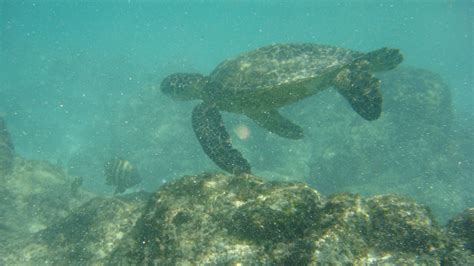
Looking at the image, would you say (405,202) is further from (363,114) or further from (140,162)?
(140,162)

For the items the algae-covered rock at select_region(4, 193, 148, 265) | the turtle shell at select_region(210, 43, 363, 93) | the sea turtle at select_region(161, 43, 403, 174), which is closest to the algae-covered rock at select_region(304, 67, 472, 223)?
the sea turtle at select_region(161, 43, 403, 174)

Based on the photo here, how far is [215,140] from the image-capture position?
751 cm

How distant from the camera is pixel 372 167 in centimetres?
1850

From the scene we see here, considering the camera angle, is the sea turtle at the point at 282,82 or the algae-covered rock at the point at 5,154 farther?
the algae-covered rock at the point at 5,154

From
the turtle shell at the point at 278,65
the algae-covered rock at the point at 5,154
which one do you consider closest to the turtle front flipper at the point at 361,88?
the turtle shell at the point at 278,65

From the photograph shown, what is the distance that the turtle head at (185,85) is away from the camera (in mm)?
10461

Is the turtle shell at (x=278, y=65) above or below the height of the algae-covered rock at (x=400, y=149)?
above

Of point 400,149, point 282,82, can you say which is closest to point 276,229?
point 282,82

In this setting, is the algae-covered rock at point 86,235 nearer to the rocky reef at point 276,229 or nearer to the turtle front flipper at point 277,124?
the rocky reef at point 276,229

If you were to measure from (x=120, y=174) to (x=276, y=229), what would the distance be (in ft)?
31.8

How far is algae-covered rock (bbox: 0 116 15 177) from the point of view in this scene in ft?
37.9

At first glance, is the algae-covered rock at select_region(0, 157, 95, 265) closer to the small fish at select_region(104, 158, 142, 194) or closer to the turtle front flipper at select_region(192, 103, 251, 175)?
the small fish at select_region(104, 158, 142, 194)

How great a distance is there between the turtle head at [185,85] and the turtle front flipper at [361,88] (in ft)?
13.6

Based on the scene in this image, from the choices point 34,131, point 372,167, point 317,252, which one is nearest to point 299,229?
point 317,252
